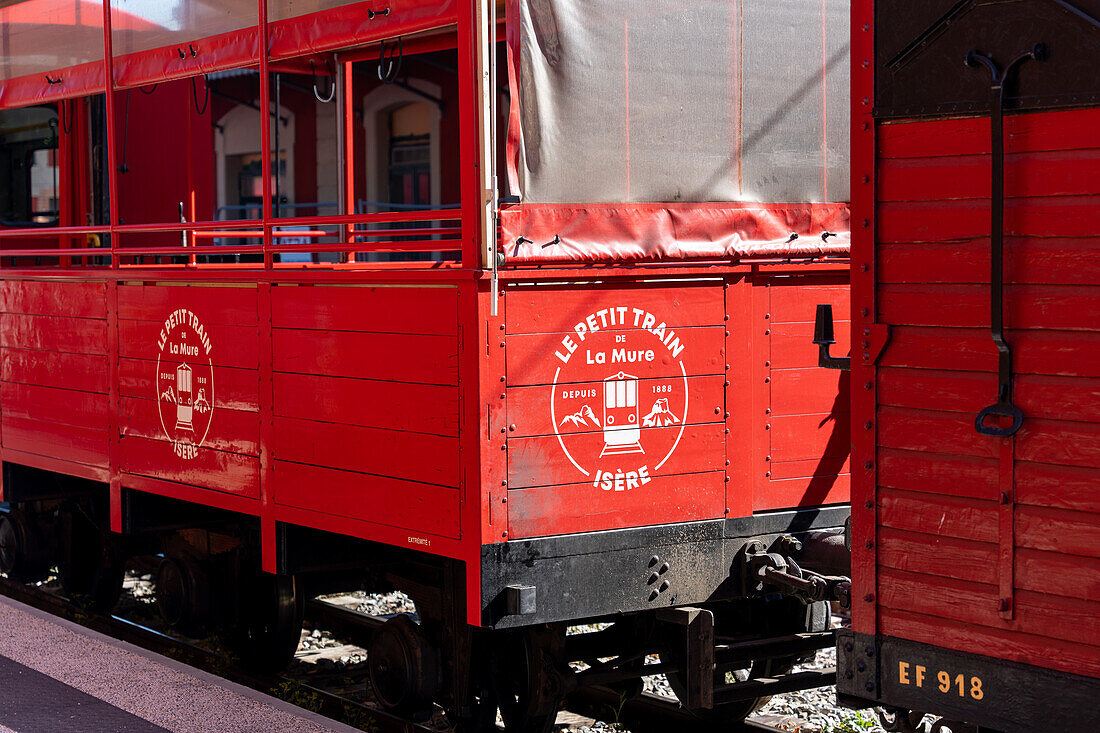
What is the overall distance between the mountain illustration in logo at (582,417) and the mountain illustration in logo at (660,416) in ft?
0.72

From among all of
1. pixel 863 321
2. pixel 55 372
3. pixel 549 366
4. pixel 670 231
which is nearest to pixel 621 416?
pixel 549 366

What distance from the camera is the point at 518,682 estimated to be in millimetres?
5688

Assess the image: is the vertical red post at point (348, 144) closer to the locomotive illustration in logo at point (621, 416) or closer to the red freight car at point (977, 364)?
the locomotive illustration in logo at point (621, 416)

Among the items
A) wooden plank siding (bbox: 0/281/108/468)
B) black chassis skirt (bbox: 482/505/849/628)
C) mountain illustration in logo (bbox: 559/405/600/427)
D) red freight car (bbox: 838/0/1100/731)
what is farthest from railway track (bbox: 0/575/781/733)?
red freight car (bbox: 838/0/1100/731)

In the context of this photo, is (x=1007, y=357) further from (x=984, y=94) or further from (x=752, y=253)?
(x=752, y=253)

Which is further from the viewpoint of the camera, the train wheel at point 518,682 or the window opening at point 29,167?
the window opening at point 29,167

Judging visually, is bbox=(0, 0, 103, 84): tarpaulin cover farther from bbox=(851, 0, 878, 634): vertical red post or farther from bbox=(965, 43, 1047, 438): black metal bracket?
bbox=(965, 43, 1047, 438): black metal bracket

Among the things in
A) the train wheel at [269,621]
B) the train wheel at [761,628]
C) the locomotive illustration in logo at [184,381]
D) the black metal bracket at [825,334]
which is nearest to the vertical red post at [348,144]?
the locomotive illustration in logo at [184,381]

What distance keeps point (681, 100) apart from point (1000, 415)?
7.76 ft

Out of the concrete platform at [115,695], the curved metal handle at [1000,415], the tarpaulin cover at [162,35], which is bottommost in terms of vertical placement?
the concrete platform at [115,695]

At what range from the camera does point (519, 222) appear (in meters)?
5.11

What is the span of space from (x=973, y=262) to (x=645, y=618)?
98.4 inches

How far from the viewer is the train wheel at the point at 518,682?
542 centimetres

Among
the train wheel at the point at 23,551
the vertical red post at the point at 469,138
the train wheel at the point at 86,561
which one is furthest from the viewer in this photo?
the train wheel at the point at 23,551
